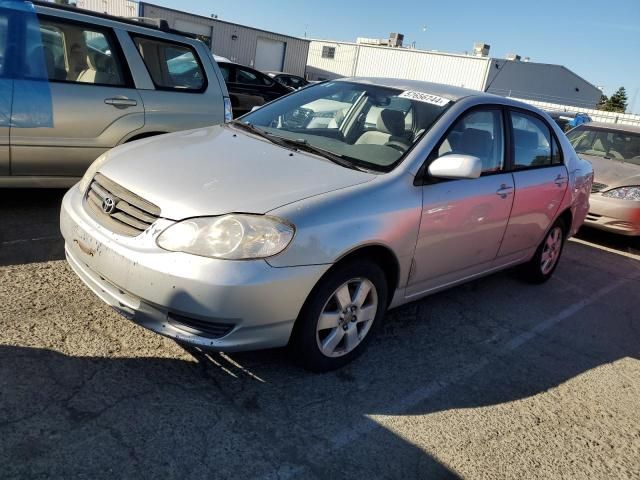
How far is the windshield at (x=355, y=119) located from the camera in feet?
11.7

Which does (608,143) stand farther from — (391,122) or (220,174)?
(220,174)

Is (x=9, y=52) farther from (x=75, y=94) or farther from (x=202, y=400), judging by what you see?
(x=202, y=400)

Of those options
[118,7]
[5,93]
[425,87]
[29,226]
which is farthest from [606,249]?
[118,7]

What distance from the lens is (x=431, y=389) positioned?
3.25m

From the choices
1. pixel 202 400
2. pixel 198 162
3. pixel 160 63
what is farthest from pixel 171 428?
pixel 160 63

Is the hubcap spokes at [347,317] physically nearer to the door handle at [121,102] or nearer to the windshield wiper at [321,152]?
the windshield wiper at [321,152]

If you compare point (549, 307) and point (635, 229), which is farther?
point (635, 229)

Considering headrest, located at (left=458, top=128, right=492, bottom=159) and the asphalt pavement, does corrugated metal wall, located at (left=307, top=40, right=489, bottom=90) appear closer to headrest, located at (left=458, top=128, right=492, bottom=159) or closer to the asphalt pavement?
headrest, located at (left=458, top=128, right=492, bottom=159)

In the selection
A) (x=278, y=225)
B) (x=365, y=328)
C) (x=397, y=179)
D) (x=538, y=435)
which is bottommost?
(x=538, y=435)

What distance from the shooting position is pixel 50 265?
3988 mm

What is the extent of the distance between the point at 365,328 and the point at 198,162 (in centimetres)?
137

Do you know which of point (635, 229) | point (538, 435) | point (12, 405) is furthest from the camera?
point (635, 229)

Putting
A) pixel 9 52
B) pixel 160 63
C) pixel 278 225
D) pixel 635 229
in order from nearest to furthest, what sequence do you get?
pixel 278 225
pixel 9 52
pixel 160 63
pixel 635 229

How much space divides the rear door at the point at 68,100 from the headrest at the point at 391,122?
2.43 m
